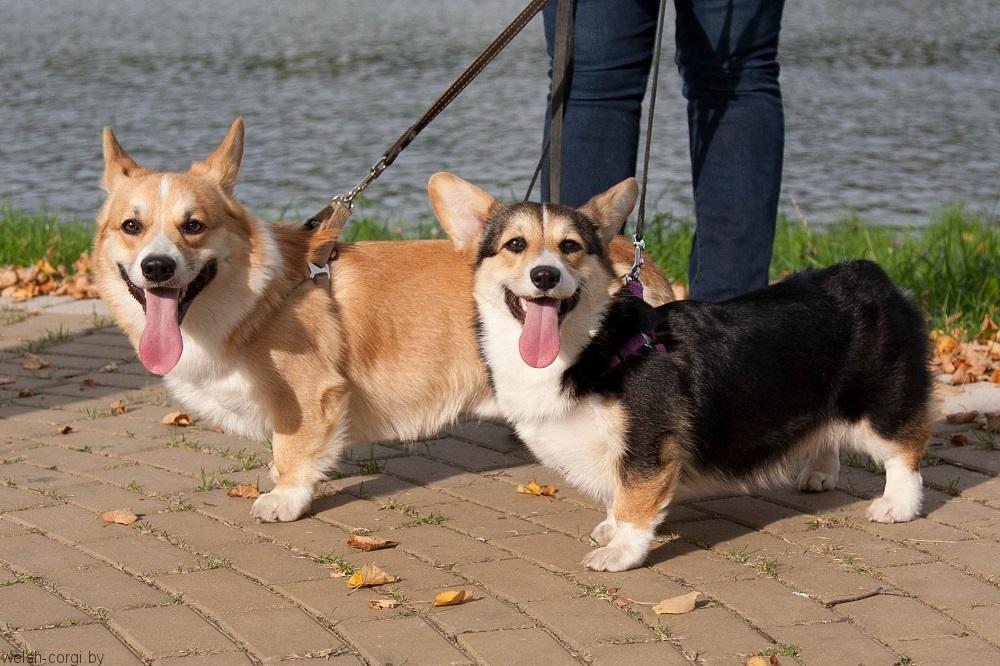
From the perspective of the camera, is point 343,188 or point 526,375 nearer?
point 526,375

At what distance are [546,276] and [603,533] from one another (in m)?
0.83

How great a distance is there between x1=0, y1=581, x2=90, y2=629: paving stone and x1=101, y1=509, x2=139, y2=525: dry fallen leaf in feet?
1.70

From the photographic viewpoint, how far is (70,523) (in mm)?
3637

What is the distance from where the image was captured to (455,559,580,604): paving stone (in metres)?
3.14

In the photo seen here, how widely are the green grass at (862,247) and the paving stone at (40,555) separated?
3.96m

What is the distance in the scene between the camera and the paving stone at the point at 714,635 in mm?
2783

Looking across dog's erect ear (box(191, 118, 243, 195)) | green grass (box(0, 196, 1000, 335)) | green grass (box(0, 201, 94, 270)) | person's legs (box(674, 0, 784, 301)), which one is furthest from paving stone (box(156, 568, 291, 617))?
green grass (box(0, 201, 94, 270))

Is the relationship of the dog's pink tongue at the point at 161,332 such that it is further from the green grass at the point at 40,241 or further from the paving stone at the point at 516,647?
the green grass at the point at 40,241

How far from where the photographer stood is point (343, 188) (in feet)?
34.6

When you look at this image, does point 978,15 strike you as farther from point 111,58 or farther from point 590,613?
point 590,613

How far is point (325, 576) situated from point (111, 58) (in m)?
16.6

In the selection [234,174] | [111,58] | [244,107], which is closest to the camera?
[234,174]

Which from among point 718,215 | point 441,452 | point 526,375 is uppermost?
point 718,215

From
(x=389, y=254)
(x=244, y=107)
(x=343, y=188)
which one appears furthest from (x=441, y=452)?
(x=244, y=107)
